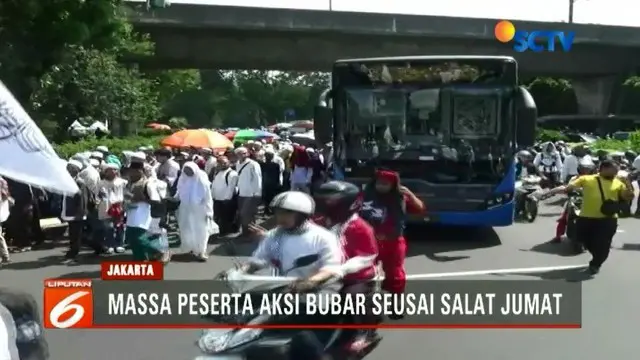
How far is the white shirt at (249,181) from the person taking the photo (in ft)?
48.1

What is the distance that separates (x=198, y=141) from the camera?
2192cm

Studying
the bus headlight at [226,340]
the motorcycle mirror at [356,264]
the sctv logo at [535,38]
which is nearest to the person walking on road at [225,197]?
the motorcycle mirror at [356,264]

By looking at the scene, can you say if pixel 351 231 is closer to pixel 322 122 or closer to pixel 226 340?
pixel 226 340

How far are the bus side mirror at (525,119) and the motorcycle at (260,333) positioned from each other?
8110mm

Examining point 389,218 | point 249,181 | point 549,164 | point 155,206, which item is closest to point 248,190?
point 249,181

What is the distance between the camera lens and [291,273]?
532 cm

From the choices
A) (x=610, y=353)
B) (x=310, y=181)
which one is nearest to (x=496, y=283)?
(x=610, y=353)

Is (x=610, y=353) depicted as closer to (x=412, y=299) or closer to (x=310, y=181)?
(x=412, y=299)

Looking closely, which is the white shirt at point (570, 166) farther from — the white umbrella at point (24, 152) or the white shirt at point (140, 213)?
the white umbrella at point (24, 152)

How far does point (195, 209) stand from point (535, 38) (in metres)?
29.6

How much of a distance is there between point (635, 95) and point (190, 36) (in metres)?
24.5

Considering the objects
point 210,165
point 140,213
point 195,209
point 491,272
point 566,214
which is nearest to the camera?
point 140,213

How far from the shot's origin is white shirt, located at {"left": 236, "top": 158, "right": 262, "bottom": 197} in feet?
48.1

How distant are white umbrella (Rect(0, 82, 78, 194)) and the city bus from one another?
10899 millimetres
